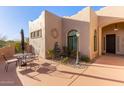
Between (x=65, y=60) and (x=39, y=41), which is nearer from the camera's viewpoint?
(x=65, y=60)

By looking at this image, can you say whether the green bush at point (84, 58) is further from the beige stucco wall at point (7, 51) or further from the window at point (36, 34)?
the beige stucco wall at point (7, 51)

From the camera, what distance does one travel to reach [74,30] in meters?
7.67

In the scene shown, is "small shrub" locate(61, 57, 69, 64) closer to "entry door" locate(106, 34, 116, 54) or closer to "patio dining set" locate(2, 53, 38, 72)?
"patio dining set" locate(2, 53, 38, 72)

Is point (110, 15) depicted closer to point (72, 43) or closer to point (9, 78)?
point (72, 43)

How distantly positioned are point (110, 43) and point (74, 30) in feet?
16.1

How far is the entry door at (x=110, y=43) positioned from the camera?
10.8 m

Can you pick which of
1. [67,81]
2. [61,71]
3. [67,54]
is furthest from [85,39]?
[67,81]

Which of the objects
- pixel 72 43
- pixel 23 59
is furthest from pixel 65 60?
pixel 23 59

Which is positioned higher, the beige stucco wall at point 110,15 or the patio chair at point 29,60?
Result: the beige stucco wall at point 110,15

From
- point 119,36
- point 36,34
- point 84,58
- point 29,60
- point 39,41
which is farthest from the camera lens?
point 119,36

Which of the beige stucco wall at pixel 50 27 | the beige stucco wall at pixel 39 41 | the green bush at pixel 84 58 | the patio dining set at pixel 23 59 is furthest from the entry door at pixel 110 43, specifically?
the patio dining set at pixel 23 59
